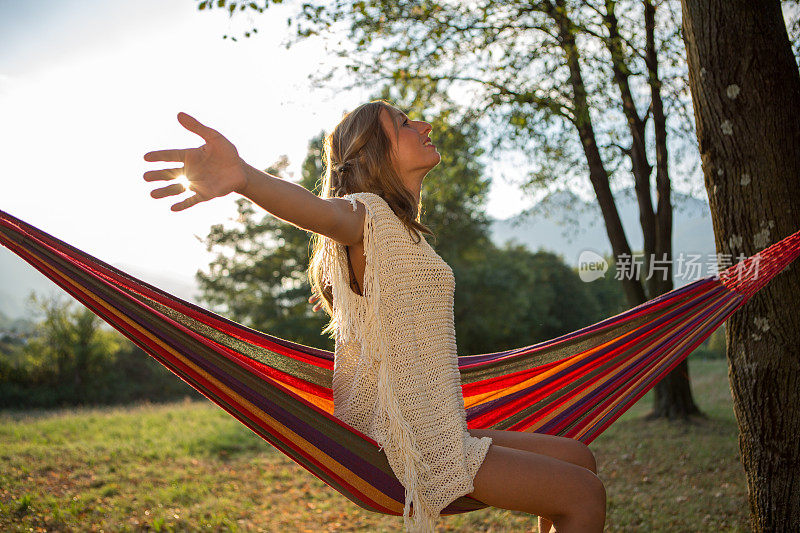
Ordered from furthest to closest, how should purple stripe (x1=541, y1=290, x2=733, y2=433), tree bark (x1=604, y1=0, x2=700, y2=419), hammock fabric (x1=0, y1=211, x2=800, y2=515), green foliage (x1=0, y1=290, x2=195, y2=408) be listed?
green foliage (x1=0, y1=290, x2=195, y2=408) → tree bark (x1=604, y1=0, x2=700, y2=419) → purple stripe (x1=541, y1=290, x2=733, y2=433) → hammock fabric (x1=0, y1=211, x2=800, y2=515)

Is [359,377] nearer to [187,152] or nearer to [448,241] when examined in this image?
[187,152]

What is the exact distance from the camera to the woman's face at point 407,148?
1.59 metres

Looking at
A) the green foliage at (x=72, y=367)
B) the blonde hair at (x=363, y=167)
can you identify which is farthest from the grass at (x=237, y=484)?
the green foliage at (x=72, y=367)

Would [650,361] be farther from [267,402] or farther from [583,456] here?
[267,402]

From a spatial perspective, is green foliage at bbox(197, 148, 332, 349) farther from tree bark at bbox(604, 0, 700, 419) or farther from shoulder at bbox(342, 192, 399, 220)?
shoulder at bbox(342, 192, 399, 220)

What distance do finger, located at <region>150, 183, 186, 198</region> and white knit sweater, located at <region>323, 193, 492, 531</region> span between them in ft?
1.33

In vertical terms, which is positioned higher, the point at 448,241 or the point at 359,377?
the point at 448,241

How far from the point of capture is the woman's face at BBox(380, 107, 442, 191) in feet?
5.22

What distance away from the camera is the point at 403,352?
138cm

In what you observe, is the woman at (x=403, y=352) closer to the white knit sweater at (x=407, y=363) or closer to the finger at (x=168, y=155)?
the white knit sweater at (x=407, y=363)

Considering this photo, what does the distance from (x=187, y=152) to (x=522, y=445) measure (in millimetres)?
1074

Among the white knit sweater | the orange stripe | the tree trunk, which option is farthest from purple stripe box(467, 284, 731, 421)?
the orange stripe

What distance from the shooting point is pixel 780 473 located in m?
1.83

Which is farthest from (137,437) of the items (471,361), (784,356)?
(784,356)
